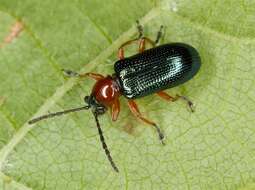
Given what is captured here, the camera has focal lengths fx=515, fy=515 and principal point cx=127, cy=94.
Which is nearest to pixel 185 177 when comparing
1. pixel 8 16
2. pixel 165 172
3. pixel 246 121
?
pixel 165 172

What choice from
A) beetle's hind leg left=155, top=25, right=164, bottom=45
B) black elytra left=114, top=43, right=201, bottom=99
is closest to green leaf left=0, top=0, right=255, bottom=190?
beetle's hind leg left=155, top=25, right=164, bottom=45

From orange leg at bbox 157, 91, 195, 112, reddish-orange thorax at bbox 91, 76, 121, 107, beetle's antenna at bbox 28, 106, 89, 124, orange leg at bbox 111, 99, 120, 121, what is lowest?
orange leg at bbox 157, 91, 195, 112

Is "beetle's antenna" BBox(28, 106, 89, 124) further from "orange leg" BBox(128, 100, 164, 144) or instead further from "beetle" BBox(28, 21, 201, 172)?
"orange leg" BBox(128, 100, 164, 144)

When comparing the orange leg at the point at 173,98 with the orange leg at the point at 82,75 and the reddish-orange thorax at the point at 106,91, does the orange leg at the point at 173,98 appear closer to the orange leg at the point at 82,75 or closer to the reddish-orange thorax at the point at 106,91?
the reddish-orange thorax at the point at 106,91

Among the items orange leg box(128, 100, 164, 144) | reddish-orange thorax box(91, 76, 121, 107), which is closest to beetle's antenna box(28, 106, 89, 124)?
reddish-orange thorax box(91, 76, 121, 107)

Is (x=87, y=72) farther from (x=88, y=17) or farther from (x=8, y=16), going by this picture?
(x=8, y=16)

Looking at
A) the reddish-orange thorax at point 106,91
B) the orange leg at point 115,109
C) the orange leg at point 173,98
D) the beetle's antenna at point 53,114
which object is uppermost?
the beetle's antenna at point 53,114

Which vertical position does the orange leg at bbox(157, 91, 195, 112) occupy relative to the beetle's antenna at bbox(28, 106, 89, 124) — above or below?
below

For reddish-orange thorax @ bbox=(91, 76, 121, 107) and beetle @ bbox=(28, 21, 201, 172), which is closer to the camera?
beetle @ bbox=(28, 21, 201, 172)

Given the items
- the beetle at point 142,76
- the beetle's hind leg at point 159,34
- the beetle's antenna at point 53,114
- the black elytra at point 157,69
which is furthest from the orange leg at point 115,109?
the beetle's hind leg at point 159,34
